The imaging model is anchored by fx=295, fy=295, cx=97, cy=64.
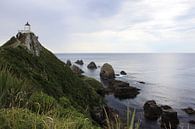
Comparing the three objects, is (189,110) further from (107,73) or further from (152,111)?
(107,73)

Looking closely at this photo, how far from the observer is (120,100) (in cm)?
5044

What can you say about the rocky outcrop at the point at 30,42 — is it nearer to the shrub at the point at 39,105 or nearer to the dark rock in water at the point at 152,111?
the dark rock in water at the point at 152,111

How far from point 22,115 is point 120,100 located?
45.4m

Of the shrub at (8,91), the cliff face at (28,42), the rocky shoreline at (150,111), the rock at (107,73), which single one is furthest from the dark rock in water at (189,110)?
the rock at (107,73)

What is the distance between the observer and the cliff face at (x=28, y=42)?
37106mm

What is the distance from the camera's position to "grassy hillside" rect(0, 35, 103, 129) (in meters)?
5.43

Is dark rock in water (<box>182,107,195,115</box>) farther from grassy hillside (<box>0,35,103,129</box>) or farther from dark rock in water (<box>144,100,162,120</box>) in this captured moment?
grassy hillside (<box>0,35,103,129</box>)

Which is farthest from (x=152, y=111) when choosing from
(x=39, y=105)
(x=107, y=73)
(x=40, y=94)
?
(x=107, y=73)

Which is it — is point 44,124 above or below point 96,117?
above

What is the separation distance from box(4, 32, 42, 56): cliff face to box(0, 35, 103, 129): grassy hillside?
597 millimetres

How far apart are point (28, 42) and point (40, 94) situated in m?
28.4

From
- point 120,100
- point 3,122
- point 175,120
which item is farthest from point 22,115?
point 120,100

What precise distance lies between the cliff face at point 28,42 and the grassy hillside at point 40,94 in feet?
1.96

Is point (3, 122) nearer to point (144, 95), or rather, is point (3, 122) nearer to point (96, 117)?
point (96, 117)
